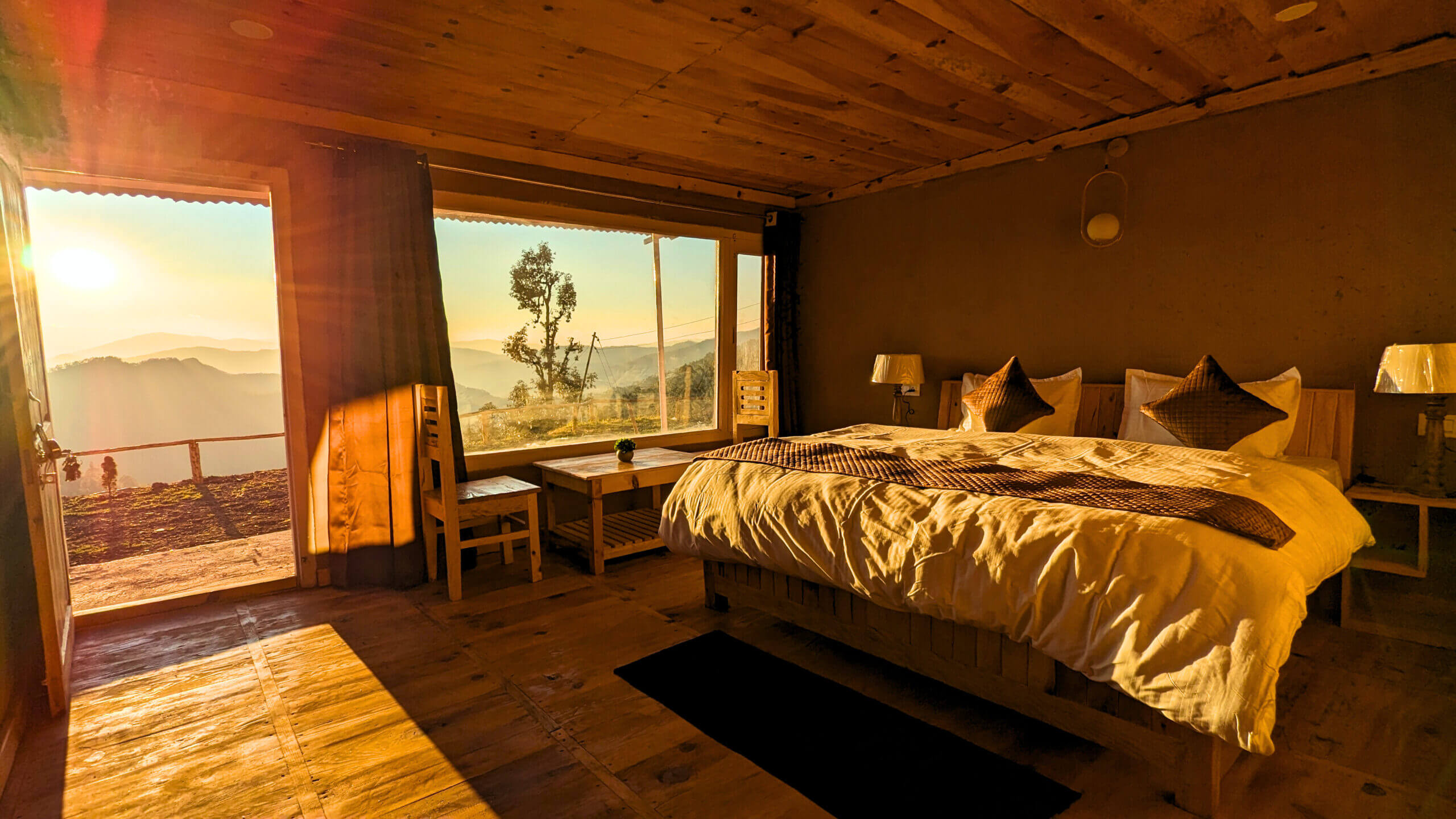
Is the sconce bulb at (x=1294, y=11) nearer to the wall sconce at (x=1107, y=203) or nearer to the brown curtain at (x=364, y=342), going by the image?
the wall sconce at (x=1107, y=203)

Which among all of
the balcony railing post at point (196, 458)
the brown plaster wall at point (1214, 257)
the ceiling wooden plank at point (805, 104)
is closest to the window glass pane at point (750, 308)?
the brown plaster wall at point (1214, 257)

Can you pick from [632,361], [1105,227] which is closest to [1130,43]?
[1105,227]

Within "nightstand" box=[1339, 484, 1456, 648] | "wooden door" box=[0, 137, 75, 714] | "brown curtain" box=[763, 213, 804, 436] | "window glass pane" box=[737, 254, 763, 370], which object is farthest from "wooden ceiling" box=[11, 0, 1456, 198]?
"nightstand" box=[1339, 484, 1456, 648]

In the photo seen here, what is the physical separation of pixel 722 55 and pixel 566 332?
4.84 m

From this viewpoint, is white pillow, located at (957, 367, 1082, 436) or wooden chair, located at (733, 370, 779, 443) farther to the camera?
wooden chair, located at (733, 370, 779, 443)

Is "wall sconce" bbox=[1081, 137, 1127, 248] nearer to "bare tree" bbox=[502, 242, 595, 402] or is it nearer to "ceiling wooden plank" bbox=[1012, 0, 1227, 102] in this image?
"ceiling wooden plank" bbox=[1012, 0, 1227, 102]

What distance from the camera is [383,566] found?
3.47 metres

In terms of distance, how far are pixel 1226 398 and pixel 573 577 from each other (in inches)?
129

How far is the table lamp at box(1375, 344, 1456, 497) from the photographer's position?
96.3 inches

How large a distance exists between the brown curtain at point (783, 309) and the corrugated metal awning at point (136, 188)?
3392 millimetres

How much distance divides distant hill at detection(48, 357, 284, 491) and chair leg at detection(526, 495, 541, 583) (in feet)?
15.4

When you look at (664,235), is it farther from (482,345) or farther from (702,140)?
(482,345)

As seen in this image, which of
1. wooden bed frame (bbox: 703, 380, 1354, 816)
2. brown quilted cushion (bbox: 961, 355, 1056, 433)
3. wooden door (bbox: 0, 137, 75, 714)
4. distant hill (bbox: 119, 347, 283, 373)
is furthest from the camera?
distant hill (bbox: 119, 347, 283, 373)

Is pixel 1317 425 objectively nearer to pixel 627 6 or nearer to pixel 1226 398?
pixel 1226 398
